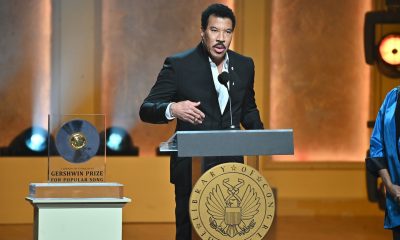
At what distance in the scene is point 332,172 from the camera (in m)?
7.98

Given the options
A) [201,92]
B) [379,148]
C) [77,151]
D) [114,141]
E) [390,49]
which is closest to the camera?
[379,148]

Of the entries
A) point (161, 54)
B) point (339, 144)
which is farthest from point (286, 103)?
point (161, 54)

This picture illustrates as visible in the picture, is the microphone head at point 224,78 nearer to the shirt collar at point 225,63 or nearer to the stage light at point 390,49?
the shirt collar at point 225,63

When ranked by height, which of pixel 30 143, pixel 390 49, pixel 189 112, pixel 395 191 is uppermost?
pixel 390 49

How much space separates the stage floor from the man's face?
3104 mm

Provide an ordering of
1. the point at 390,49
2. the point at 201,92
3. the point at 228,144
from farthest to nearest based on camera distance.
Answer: the point at 390,49
the point at 201,92
the point at 228,144

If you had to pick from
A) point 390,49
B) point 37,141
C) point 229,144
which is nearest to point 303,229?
point 390,49

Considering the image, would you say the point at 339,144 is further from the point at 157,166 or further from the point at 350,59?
the point at 157,166

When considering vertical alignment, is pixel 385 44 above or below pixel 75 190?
above

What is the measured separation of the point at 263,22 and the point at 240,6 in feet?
0.84

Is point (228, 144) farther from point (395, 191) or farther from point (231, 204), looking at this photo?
point (395, 191)

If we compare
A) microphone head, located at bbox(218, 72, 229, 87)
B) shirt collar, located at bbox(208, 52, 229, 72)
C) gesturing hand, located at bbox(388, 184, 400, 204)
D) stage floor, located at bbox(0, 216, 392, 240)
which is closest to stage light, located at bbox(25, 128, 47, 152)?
stage floor, located at bbox(0, 216, 392, 240)

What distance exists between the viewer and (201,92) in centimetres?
340

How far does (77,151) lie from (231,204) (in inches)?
32.1
